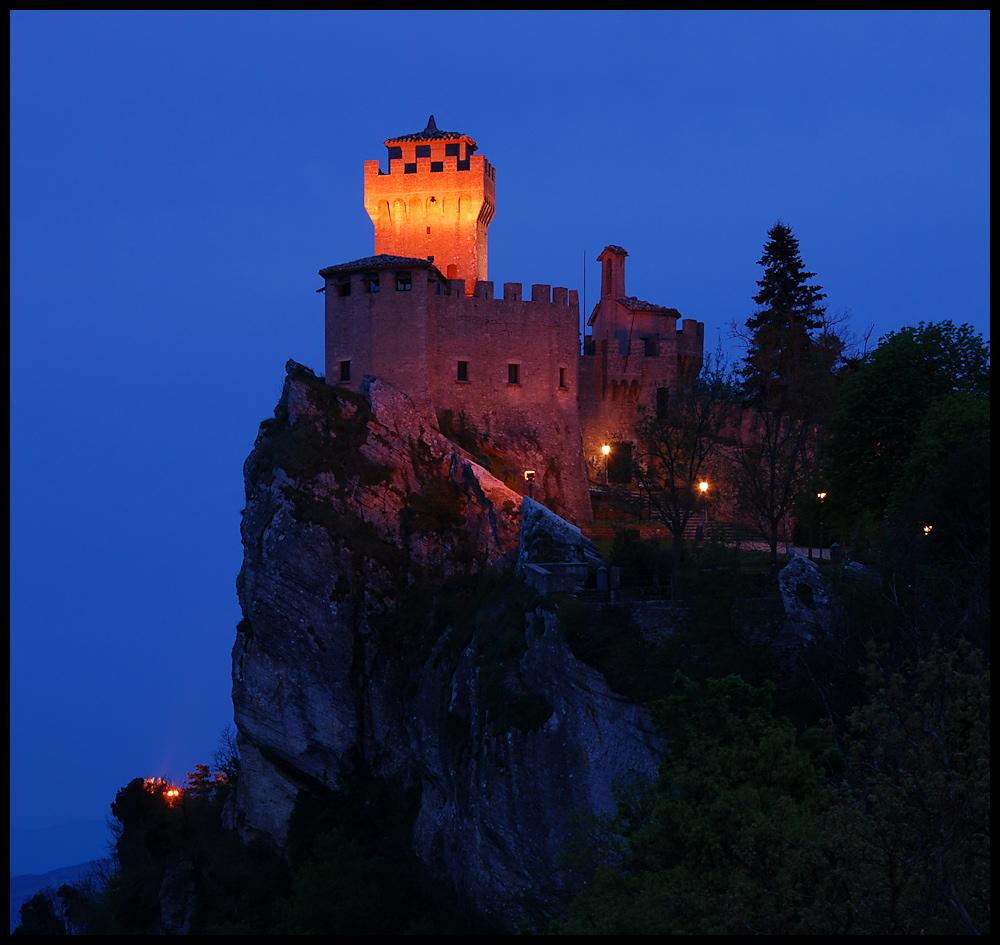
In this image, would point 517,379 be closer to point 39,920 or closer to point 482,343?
point 482,343

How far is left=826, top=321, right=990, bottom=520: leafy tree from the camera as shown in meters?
38.3

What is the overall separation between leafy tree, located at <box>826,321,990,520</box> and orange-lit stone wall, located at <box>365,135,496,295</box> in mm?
24721

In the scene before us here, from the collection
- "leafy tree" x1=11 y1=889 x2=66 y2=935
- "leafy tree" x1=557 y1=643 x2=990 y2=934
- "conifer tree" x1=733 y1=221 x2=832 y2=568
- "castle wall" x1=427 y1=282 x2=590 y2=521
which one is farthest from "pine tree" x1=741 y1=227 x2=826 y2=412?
"leafy tree" x1=11 y1=889 x2=66 y2=935

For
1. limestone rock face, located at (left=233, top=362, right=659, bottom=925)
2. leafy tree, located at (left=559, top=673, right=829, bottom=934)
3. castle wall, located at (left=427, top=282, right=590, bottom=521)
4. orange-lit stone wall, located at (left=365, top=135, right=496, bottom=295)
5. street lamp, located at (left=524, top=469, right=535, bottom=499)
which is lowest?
leafy tree, located at (left=559, top=673, right=829, bottom=934)

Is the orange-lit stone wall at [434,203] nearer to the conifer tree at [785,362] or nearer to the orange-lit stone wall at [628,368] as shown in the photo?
the orange-lit stone wall at [628,368]

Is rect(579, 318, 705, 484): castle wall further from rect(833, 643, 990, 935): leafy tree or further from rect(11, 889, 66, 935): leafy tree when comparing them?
rect(11, 889, 66, 935): leafy tree

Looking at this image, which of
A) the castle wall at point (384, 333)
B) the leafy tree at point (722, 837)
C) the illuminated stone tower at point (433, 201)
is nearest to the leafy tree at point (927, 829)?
the leafy tree at point (722, 837)

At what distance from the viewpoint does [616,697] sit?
100 feet

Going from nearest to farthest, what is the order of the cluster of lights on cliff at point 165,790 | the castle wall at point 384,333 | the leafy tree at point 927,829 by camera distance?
the leafy tree at point 927,829 < the castle wall at point 384,333 < the cluster of lights on cliff at point 165,790

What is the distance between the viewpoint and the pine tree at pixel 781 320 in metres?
54.2

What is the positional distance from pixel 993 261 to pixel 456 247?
2014 inches

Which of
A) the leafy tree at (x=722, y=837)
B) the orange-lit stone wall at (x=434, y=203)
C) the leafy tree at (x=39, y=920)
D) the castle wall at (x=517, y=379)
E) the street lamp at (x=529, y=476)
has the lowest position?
the leafy tree at (x=39, y=920)

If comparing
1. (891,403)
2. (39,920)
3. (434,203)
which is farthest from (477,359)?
(39,920)

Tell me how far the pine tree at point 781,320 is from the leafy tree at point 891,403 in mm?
12858
